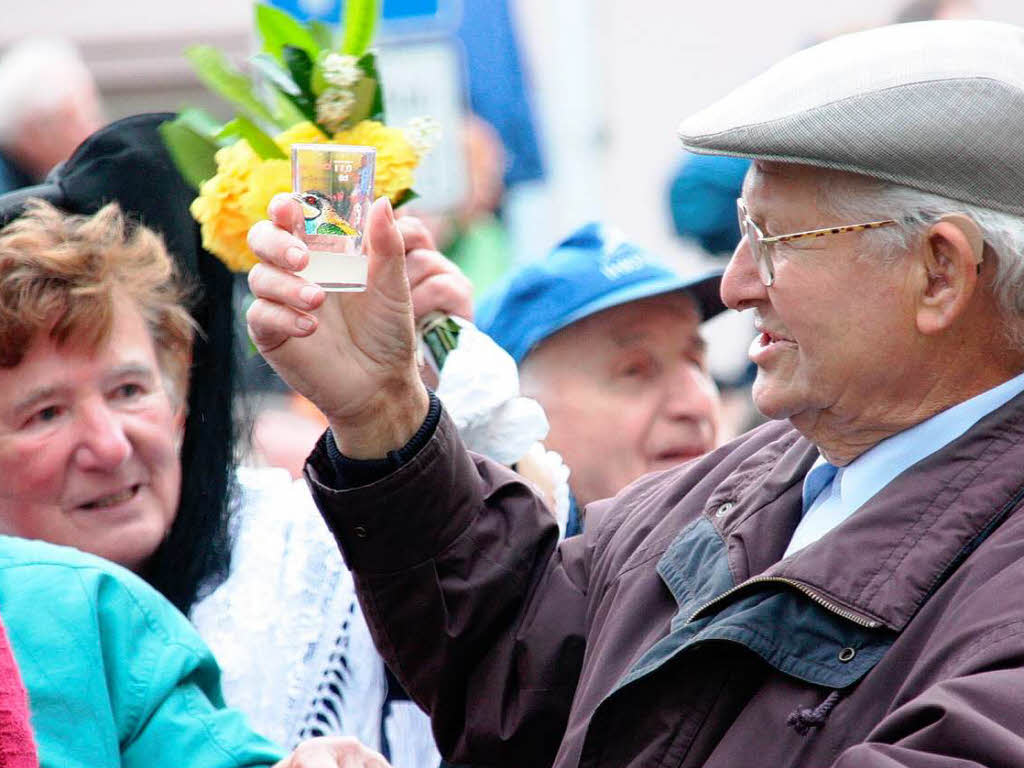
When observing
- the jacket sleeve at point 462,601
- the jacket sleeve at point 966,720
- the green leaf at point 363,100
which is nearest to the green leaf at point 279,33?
the green leaf at point 363,100

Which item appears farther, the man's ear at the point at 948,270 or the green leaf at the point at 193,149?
the green leaf at the point at 193,149

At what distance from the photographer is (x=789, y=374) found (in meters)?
2.67

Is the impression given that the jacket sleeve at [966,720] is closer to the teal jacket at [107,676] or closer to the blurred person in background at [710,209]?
the teal jacket at [107,676]

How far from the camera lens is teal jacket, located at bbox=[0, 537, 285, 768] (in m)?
2.73

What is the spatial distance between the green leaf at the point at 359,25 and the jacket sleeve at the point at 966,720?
1.76 m

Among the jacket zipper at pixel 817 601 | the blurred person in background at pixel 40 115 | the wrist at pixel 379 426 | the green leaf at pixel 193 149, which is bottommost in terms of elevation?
the blurred person in background at pixel 40 115

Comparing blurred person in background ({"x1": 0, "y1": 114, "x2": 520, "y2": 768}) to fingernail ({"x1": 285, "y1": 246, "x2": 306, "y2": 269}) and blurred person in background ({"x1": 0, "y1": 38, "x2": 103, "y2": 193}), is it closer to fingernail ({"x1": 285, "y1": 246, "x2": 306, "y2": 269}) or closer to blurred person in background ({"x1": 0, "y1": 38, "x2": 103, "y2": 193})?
fingernail ({"x1": 285, "y1": 246, "x2": 306, "y2": 269})

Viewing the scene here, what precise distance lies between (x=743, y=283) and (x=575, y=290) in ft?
5.81

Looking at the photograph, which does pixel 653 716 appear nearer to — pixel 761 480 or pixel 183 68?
pixel 761 480

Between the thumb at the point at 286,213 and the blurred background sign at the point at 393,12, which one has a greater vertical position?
the thumb at the point at 286,213

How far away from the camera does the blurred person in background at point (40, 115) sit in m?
6.49

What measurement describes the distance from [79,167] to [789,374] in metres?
1.82

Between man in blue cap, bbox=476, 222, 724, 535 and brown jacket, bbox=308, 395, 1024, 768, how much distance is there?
3.88 ft

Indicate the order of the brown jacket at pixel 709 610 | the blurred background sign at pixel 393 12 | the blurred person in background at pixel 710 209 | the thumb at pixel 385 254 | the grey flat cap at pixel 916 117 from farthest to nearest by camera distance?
1. the blurred background sign at pixel 393 12
2. the blurred person in background at pixel 710 209
3. the thumb at pixel 385 254
4. the grey flat cap at pixel 916 117
5. the brown jacket at pixel 709 610
